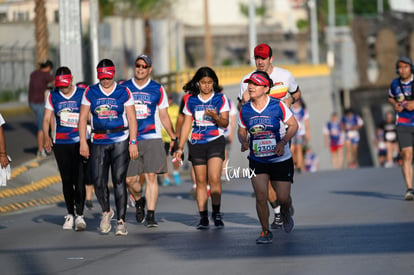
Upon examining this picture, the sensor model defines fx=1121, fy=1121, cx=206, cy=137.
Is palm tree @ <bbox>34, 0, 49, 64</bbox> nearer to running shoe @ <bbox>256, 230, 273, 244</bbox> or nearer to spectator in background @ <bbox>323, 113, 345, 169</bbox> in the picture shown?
spectator in background @ <bbox>323, 113, 345, 169</bbox>

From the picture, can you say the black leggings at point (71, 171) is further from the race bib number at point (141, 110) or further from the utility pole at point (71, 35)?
the utility pole at point (71, 35)

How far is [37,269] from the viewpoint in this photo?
9977mm

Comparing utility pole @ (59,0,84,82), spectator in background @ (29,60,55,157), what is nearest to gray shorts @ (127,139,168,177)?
utility pole @ (59,0,84,82)

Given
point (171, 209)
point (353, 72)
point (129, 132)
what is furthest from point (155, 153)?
point (353, 72)

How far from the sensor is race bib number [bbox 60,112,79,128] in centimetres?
1308

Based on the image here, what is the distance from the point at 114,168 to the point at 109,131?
0.42 m

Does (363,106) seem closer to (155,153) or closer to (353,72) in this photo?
(353,72)

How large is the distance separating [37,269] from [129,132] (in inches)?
109

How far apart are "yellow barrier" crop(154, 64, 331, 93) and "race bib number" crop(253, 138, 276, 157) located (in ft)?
46.6

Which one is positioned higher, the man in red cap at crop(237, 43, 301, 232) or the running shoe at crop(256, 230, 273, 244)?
the man in red cap at crop(237, 43, 301, 232)

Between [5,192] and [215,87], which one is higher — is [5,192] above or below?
below

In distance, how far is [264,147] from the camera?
11273 mm

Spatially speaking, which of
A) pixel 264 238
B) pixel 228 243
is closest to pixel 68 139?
pixel 228 243

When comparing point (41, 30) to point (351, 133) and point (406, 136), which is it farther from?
point (406, 136)
